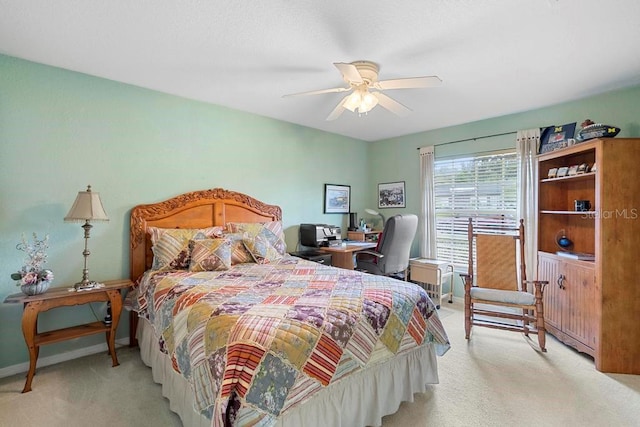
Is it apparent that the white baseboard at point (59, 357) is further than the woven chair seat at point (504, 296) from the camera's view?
No

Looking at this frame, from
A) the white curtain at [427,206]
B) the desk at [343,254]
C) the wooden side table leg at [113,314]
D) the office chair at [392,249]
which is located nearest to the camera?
the wooden side table leg at [113,314]

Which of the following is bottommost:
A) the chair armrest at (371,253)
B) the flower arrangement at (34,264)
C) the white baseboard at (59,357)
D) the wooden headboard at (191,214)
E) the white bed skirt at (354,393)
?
the white baseboard at (59,357)

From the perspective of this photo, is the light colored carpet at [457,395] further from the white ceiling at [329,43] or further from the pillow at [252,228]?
the white ceiling at [329,43]

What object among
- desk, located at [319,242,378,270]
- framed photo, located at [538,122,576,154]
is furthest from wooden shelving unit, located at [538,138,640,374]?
desk, located at [319,242,378,270]

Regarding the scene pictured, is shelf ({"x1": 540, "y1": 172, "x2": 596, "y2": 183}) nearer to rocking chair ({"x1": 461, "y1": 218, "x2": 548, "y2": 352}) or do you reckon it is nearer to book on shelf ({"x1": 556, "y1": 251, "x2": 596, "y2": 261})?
rocking chair ({"x1": 461, "y1": 218, "x2": 548, "y2": 352})

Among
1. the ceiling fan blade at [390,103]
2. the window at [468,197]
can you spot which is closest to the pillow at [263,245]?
the ceiling fan blade at [390,103]

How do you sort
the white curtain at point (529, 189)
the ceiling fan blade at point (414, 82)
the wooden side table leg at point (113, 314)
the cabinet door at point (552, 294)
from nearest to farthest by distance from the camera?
the ceiling fan blade at point (414, 82), the wooden side table leg at point (113, 314), the cabinet door at point (552, 294), the white curtain at point (529, 189)

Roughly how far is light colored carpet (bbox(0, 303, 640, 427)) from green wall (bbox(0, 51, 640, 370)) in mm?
498

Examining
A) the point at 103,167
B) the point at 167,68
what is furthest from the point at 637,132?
the point at 103,167

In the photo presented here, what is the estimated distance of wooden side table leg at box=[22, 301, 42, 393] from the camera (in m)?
2.10

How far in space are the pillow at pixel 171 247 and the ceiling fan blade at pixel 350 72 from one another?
6.50 ft

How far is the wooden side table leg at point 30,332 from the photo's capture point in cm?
210

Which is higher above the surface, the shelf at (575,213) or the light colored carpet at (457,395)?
the shelf at (575,213)

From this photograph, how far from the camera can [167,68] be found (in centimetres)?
255
